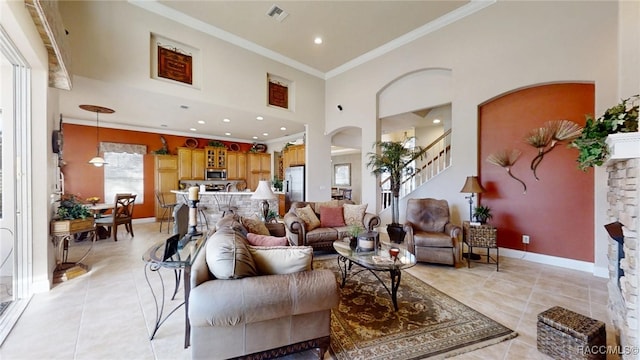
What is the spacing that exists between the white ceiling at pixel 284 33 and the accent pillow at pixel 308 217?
2760 millimetres

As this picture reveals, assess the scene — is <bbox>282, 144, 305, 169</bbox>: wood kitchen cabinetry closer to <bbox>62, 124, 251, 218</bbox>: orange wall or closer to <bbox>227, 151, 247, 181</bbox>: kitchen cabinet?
<bbox>227, 151, 247, 181</bbox>: kitchen cabinet

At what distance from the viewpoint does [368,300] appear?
265 cm

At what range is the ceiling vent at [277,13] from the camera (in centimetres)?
434

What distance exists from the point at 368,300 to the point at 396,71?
476 cm

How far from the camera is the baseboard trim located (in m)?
3.33

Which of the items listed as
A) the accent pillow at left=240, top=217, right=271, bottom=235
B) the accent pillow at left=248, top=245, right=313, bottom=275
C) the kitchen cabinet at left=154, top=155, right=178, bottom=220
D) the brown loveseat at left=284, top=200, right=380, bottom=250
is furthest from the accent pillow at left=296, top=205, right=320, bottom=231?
the kitchen cabinet at left=154, top=155, right=178, bottom=220

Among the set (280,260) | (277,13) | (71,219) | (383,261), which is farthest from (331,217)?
(277,13)

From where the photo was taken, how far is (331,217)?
4.51 metres

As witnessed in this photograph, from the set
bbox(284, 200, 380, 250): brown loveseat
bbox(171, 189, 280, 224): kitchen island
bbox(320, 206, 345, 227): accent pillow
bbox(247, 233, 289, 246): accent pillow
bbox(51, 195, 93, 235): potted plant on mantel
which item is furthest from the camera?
bbox(171, 189, 280, 224): kitchen island

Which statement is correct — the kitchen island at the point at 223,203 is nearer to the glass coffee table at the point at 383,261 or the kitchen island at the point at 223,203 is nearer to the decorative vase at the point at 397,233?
the decorative vase at the point at 397,233

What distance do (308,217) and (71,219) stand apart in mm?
3225

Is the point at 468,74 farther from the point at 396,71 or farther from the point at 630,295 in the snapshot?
the point at 630,295

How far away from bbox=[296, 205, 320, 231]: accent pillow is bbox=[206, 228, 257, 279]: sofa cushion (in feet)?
8.17

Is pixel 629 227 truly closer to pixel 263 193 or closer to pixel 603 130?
pixel 603 130
